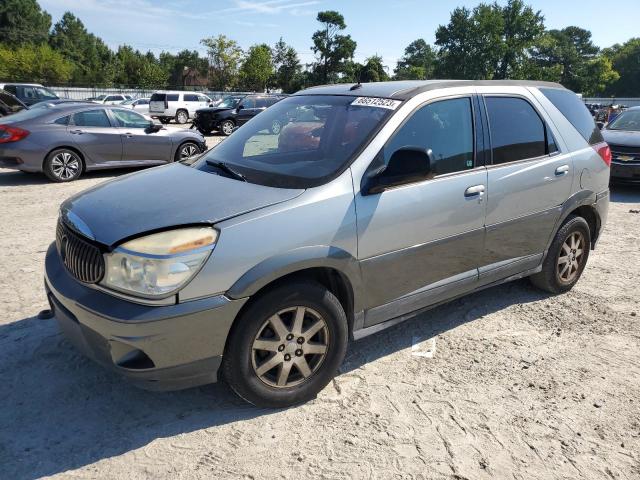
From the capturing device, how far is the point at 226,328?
264 centimetres

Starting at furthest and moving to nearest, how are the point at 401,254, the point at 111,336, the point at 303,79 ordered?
the point at 303,79
the point at 401,254
the point at 111,336

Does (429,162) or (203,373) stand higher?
(429,162)

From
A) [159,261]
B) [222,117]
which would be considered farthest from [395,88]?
[222,117]

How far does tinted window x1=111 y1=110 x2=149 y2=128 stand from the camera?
34.4 feet

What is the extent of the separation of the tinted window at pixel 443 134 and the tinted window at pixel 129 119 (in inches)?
339

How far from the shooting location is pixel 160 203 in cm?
290

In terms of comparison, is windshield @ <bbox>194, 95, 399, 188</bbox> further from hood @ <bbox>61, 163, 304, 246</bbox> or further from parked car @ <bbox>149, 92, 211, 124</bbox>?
parked car @ <bbox>149, 92, 211, 124</bbox>

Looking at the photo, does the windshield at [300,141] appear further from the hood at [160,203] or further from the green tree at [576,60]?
the green tree at [576,60]

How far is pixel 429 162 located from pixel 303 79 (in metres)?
80.3

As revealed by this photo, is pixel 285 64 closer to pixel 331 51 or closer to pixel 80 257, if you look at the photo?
pixel 331 51

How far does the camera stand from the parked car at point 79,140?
30.6 ft

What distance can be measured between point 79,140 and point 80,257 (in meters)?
8.04

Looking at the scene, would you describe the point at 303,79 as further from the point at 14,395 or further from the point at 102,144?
the point at 14,395

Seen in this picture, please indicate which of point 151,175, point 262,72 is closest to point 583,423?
point 151,175
